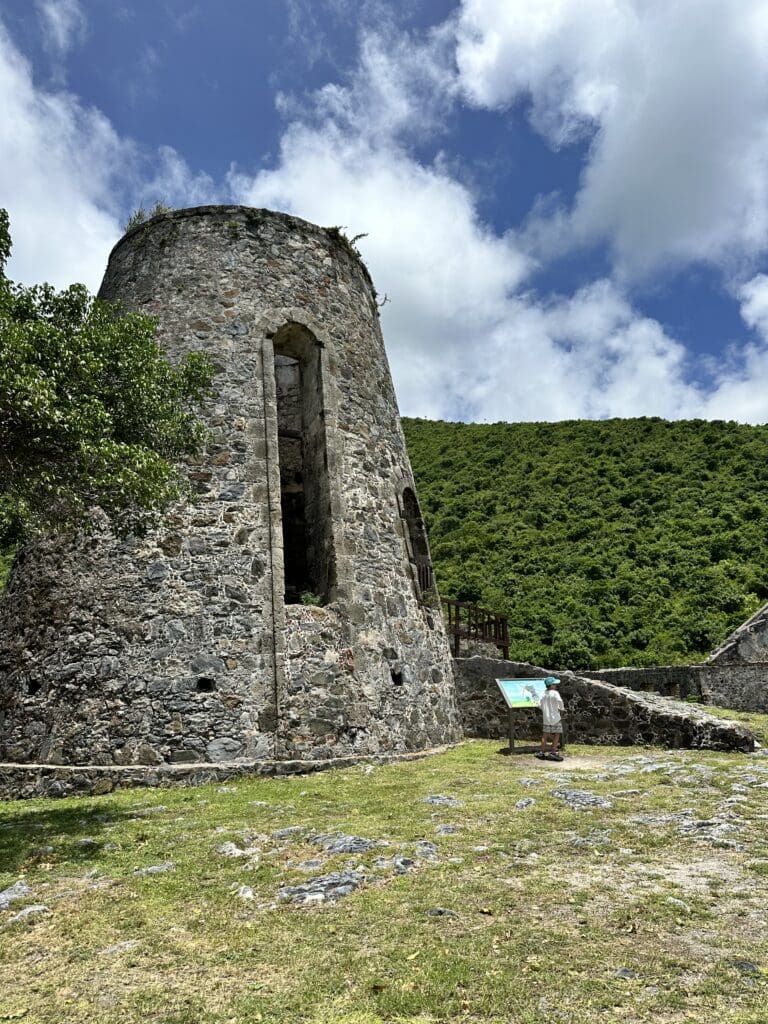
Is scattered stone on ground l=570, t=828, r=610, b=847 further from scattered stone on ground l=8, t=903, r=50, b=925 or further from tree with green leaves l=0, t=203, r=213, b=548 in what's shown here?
tree with green leaves l=0, t=203, r=213, b=548

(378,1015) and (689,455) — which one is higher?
(689,455)

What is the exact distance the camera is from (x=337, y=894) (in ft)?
14.3

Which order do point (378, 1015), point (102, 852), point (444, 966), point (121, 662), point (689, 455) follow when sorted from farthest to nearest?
point (689, 455) → point (121, 662) → point (102, 852) → point (444, 966) → point (378, 1015)

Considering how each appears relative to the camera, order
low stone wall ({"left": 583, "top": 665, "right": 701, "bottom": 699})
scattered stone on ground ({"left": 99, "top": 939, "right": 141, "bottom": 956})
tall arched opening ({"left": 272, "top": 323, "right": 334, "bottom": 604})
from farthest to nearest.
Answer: low stone wall ({"left": 583, "top": 665, "right": 701, "bottom": 699}) → tall arched opening ({"left": 272, "top": 323, "right": 334, "bottom": 604}) → scattered stone on ground ({"left": 99, "top": 939, "right": 141, "bottom": 956})

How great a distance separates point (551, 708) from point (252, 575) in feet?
15.5

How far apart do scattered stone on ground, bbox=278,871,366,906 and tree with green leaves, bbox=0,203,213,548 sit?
3648 millimetres

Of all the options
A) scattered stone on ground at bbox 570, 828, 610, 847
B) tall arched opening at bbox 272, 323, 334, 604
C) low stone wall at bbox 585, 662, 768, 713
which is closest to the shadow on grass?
scattered stone on ground at bbox 570, 828, 610, 847

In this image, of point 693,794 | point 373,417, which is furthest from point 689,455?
point 693,794

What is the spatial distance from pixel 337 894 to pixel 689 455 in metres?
50.0

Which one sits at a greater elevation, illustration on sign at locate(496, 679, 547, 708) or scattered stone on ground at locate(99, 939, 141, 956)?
illustration on sign at locate(496, 679, 547, 708)

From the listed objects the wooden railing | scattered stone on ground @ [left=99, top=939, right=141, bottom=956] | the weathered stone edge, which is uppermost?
the wooden railing

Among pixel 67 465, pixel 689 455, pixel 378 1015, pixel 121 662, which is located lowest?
pixel 378 1015

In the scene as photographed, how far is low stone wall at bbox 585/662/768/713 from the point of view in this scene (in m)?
18.1

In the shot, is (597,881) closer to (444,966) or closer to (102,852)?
(444,966)
